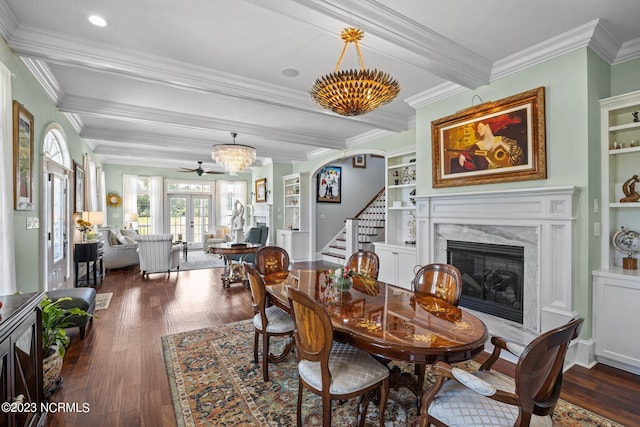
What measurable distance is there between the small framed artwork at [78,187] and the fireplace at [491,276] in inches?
243

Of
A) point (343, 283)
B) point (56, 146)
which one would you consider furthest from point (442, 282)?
point (56, 146)

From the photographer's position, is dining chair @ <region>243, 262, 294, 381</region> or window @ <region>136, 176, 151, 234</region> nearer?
dining chair @ <region>243, 262, 294, 381</region>

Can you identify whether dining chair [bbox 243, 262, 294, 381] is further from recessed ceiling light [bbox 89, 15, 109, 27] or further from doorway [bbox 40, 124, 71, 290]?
doorway [bbox 40, 124, 71, 290]

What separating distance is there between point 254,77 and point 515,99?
281 cm

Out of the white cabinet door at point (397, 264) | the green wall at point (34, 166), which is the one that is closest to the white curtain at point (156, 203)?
the green wall at point (34, 166)

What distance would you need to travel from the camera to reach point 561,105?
2873 mm

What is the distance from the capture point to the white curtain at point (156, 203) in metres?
9.91

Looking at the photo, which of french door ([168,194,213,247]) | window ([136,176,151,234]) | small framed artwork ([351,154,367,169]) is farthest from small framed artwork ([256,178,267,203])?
window ([136,176,151,234])

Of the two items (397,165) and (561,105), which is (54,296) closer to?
(397,165)

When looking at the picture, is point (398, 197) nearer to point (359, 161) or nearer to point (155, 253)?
point (359, 161)

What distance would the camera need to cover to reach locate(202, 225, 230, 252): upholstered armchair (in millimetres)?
9659

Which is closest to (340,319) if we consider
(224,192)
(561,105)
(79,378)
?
(79,378)

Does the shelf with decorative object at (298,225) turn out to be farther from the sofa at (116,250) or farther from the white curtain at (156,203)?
the white curtain at (156,203)

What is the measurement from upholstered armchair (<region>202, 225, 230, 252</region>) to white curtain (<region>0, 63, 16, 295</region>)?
278 inches
